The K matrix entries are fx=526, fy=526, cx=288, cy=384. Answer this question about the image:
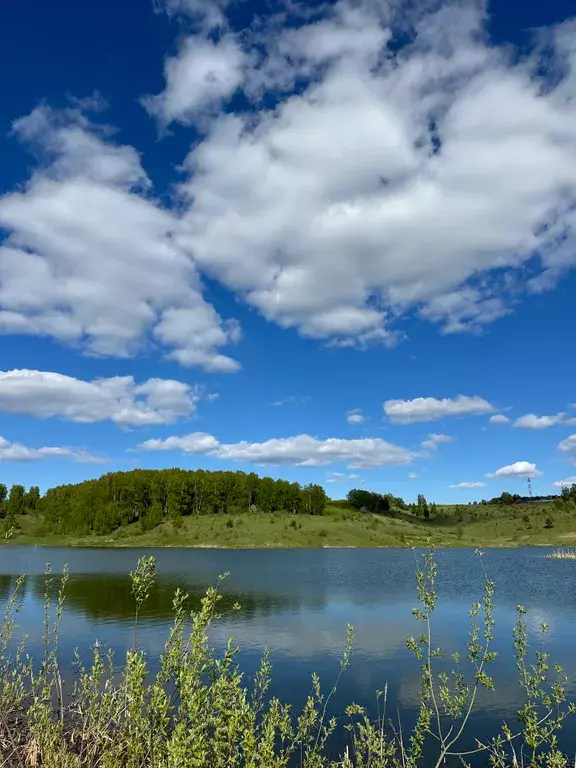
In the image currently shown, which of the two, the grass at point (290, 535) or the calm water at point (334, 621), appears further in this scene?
the grass at point (290, 535)

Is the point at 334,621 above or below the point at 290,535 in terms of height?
below

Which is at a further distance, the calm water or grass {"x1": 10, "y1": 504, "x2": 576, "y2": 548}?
grass {"x1": 10, "y1": 504, "x2": 576, "y2": 548}

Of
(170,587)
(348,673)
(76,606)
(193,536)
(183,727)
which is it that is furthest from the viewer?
(193,536)

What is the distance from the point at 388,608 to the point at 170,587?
25.6m

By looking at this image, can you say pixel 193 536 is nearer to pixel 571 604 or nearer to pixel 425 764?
pixel 571 604

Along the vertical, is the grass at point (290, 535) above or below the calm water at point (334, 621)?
above

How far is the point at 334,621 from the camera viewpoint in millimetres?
40688

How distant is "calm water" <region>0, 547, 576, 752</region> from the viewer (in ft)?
80.2

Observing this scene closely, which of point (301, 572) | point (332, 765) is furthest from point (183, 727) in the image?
point (301, 572)

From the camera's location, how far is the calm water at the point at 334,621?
24438 millimetres

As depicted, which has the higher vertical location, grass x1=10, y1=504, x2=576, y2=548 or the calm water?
grass x1=10, y1=504, x2=576, y2=548

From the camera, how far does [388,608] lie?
4722cm

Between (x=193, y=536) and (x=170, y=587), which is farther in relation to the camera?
(x=193, y=536)

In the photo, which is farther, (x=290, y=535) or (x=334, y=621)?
(x=290, y=535)
